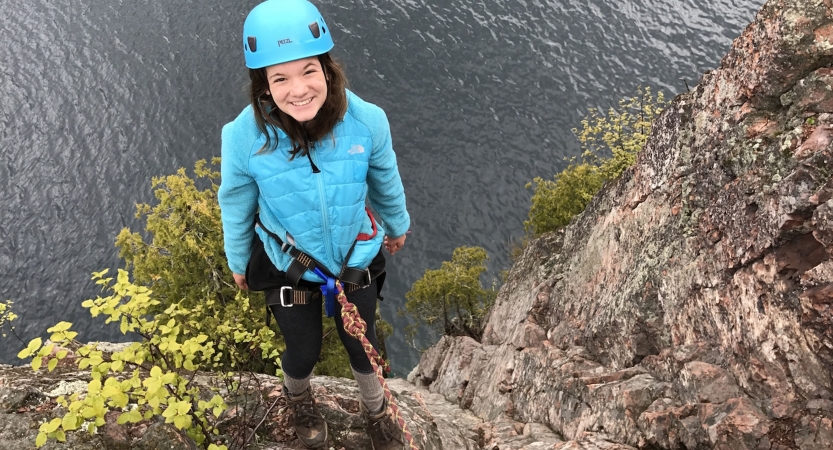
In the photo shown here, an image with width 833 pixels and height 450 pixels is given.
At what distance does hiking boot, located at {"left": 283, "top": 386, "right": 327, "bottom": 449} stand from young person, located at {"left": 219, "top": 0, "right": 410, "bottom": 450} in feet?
2.69

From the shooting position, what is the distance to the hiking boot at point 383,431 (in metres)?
7.30

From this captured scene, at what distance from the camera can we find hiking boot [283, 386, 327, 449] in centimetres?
717

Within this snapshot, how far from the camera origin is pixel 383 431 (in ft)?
24.0

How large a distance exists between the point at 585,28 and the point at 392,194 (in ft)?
240

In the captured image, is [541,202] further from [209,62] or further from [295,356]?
[209,62]

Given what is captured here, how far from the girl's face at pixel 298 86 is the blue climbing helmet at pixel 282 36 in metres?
0.08

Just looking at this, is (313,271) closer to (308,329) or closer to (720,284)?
(308,329)

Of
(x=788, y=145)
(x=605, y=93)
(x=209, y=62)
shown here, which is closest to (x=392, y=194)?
(x=788, y=145)

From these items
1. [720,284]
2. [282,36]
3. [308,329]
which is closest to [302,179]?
[282,36]

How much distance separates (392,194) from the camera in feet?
20.8

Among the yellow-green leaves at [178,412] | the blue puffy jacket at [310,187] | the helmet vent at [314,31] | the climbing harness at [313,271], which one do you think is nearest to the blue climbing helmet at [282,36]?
the helmet vent at [314,31]

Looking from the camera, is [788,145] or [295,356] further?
[788,145]

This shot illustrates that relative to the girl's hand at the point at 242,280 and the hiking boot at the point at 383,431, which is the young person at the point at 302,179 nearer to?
the girl's hand at the point at 242,280

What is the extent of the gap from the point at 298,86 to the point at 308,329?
2.71 meters
